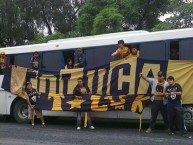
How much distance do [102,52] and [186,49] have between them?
2786mm

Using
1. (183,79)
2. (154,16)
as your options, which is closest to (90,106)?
(183,79)

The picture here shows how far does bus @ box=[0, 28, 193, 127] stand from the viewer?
12.1m

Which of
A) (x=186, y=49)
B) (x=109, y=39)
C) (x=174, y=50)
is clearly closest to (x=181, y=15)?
(x=109, y=39)

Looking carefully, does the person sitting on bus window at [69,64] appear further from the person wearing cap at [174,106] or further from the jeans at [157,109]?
the person wearing cap at [174,106]

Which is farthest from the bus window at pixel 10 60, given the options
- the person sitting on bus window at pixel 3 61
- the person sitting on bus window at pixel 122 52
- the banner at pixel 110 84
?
the person sitting on bus window at pixel 122 52

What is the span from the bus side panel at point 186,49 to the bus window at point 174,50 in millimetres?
104

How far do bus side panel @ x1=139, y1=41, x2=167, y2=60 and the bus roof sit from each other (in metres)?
0.14

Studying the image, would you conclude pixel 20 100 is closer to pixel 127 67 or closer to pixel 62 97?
pixel 62 97

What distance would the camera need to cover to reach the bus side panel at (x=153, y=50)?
1245 centimetres

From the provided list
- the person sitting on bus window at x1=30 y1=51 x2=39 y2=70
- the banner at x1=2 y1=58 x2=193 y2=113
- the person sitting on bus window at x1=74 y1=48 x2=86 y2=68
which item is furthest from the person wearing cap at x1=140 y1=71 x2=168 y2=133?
the person sitting on bus window at x1=30 y1=51 x2=39 y2=70

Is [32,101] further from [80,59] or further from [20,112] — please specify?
[80,59]

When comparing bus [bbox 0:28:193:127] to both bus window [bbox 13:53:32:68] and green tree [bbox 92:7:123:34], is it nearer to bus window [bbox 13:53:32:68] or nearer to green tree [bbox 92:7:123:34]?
bus window [bbox 13:53:32:68]

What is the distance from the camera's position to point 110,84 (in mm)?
13320

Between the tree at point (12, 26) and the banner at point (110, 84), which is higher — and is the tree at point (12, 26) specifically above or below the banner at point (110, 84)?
above
